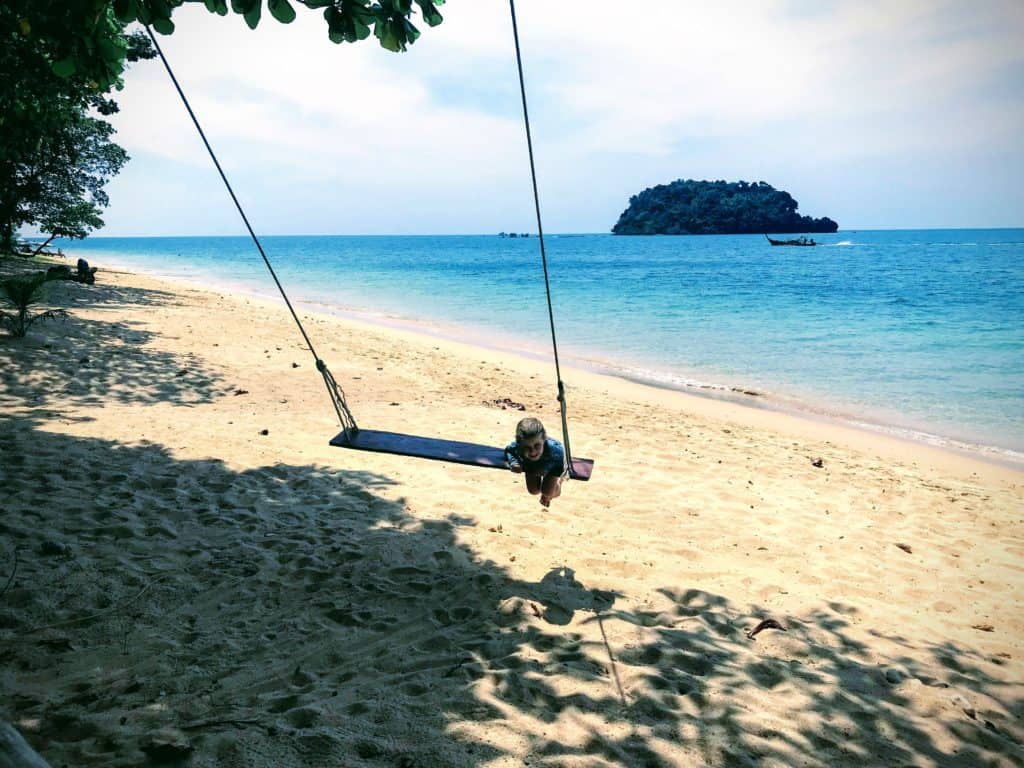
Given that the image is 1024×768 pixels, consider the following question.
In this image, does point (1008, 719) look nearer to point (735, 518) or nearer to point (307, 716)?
point (735, 518)

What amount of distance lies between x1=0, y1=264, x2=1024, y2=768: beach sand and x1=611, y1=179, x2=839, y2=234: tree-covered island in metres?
137

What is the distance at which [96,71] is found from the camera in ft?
12.7

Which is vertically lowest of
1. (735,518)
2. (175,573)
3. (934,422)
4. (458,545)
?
(934,422)

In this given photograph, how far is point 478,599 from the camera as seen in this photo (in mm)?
3568

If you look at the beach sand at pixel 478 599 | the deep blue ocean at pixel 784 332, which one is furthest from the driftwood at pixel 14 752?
the deep blue ocean at pixel 784 332

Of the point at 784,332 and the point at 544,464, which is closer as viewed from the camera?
the point at 544,464

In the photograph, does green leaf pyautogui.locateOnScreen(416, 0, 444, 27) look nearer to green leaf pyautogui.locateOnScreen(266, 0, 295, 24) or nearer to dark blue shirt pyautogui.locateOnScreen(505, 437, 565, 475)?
green leaf pyautogui.locateOnScreen(266, 0, 295, 24)

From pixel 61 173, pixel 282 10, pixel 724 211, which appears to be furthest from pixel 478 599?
pixel 724 211

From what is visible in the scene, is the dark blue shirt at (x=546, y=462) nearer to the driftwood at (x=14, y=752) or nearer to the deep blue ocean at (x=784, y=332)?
the driftwood at (x=14, y=752)

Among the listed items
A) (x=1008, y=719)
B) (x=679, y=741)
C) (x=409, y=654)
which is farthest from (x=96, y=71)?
(x=1008, y=719)

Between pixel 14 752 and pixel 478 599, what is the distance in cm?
236

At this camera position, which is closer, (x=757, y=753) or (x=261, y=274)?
(x=757, y=753)

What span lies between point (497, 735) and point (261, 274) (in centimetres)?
4382

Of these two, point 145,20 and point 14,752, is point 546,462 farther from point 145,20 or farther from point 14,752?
point 145,20
